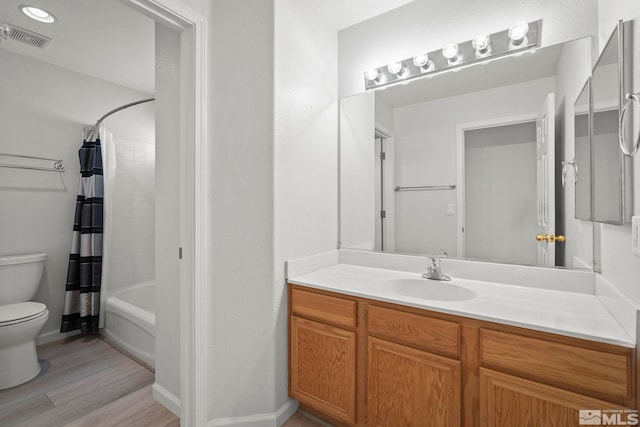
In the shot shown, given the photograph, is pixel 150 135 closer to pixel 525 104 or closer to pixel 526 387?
pixel 525 104

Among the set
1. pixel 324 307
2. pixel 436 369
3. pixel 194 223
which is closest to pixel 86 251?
pixel 194 223

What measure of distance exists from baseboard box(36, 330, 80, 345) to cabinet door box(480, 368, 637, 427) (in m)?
3.31

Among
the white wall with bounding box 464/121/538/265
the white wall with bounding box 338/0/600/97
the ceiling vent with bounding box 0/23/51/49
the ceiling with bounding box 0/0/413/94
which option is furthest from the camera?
the ceiling vent with bounding box 0/23/51/49

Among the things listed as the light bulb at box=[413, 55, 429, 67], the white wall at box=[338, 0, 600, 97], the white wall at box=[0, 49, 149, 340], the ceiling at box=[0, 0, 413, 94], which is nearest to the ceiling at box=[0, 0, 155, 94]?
the ceiling at box=[0, 0, 413, 94]

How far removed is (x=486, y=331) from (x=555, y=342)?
0.20 meters

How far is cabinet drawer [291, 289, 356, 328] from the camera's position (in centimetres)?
146

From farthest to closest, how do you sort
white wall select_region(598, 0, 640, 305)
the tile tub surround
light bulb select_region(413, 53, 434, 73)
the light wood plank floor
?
light bulb select_region(413, 53, 434, 73), the light wood plank floor, the tile tub surround, white wall select_region(598, 0, 640, 305)

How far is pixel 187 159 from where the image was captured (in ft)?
5.05

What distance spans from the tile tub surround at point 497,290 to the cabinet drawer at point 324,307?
2.2 inches

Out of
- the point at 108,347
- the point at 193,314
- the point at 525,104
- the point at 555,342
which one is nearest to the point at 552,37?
the point at 525,104

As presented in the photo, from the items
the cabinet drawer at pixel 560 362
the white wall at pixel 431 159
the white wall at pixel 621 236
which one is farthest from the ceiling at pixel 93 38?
the cabinet drawer at pixel 560 362

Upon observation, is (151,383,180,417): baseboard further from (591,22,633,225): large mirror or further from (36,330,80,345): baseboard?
(591,22,633,225): large mirror

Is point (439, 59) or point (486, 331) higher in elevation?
point (439, 59)

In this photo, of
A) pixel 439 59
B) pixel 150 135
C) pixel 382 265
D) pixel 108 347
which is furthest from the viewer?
pixel 150 135
